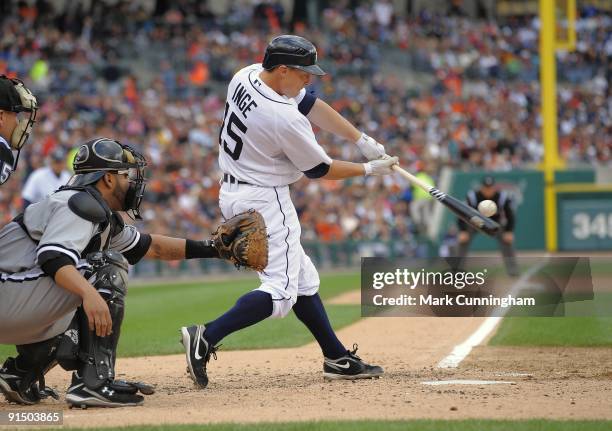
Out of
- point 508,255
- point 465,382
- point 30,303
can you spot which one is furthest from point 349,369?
point 508,255

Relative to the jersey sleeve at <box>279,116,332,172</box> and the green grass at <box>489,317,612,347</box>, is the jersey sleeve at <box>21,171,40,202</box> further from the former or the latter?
the jersey sleeve at <box>279,116,332,172</box>

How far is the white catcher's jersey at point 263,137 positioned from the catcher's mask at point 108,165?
0.71 metres

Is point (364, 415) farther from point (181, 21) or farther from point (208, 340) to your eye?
point (181, 21)

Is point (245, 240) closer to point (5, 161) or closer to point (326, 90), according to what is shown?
point (5, 161)

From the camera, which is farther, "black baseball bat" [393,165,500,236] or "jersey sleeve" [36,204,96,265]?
"black baseball bat" [393,165,500,236]

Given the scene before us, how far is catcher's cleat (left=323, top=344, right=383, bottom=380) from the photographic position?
21.1 ft

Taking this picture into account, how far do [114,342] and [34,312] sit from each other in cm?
44

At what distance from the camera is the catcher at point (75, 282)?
5156mm

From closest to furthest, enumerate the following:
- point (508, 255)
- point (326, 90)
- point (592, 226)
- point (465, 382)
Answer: point (465, 382) → point (508, 255) → point (592, 226) → point (326, 90)

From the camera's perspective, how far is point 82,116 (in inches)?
872

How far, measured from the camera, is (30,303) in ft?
17.2

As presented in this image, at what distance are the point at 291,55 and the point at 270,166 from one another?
67 cm

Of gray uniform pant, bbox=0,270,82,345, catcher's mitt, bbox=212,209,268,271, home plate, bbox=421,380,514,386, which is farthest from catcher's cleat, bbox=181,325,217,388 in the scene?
home plate, bbox=421,380,514,386

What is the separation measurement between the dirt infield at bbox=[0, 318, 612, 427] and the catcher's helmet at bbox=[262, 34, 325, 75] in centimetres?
190
